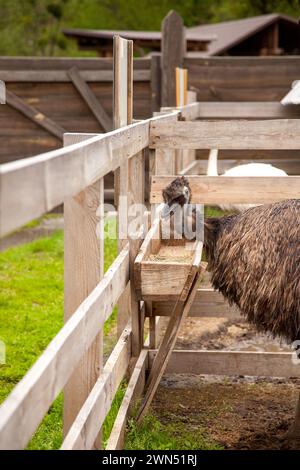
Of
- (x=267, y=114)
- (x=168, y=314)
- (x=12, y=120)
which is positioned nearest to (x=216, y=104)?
(x=267, y=114)

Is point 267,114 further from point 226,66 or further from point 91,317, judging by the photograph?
point 91,317

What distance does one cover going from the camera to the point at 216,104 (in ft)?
33.0

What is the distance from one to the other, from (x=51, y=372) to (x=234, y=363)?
303 cm

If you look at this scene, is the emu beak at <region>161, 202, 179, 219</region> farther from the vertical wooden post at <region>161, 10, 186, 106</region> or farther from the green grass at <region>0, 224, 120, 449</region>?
the vertical wooden post at <region>161, 10, 186, 106</region>

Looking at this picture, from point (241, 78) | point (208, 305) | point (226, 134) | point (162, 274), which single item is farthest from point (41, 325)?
point (241, 78)

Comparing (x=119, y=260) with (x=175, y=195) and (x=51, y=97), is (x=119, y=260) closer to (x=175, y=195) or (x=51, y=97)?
(x=175, y=195)

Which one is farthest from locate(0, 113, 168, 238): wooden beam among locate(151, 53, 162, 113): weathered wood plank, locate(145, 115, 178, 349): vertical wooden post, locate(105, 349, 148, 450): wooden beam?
locate(151, 53, 162, 113): weathered wood plank

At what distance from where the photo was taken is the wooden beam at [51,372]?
2.33 m

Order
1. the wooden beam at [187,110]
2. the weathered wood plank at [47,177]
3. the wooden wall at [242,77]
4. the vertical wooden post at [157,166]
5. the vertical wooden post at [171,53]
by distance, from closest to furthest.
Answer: the weathered wood plank at [47,177], the vertical wooden post at [157,166], the wooden beam at [187,110], the vertical wooden post at [171,53], the wooden wall at [242,77]

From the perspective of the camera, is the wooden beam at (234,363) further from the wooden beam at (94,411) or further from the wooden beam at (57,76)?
the wooden beam at (57,76)

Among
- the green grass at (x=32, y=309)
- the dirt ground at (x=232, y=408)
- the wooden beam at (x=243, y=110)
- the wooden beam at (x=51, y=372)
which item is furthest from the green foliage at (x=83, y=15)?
the wooden beam at (x=51, y=372)

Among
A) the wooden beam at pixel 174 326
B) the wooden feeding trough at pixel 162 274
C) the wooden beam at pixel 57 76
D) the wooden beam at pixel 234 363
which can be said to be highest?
the wooden beam at pixel 57 76

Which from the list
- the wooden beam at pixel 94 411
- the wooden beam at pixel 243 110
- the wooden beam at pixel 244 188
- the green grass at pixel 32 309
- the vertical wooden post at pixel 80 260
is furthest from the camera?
the wooden beam at pixel 243 110

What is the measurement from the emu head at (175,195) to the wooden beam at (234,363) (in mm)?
1320
